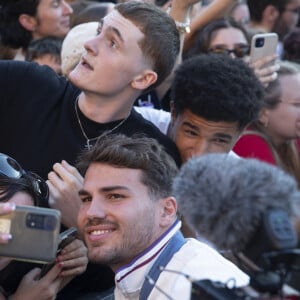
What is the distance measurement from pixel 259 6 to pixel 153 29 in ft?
10.1

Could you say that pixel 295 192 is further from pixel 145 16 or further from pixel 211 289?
pixel 145 16

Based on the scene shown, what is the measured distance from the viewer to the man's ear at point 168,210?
9.64 ft

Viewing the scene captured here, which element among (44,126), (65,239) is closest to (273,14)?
(44,126)

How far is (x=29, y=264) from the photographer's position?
323 cm

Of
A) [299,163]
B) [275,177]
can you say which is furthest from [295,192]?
[299,163]

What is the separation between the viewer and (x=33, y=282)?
3121 mm

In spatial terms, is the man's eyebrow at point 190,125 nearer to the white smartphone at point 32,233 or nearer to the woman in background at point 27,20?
the white smartphone at point 32,233

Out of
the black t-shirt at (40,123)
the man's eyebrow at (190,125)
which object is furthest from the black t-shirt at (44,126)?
the man's eyebrow at (190,125)

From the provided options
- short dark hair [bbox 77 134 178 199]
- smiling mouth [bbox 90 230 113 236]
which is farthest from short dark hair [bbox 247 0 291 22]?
smiling mouth [bbox 90 230 113 236]

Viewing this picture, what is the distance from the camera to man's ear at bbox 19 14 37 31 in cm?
556

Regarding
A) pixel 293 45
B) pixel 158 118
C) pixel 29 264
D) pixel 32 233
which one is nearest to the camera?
pixel 32 233

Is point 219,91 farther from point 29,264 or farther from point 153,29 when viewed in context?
point 29,264

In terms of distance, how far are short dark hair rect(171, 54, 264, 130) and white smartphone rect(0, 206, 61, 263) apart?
4.98ft

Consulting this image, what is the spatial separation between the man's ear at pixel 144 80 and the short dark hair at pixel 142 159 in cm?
51
